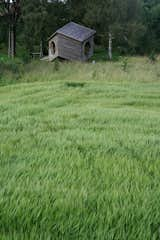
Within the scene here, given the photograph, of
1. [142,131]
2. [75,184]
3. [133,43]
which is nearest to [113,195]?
[75,184]

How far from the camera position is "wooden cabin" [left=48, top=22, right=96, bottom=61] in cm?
2559

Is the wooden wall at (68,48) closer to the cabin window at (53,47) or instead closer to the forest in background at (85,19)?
the cabin window at (53,47)

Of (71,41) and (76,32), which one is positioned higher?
(76,32)

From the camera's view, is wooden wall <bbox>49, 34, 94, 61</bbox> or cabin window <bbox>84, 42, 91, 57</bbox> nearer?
wooden wall <bbox>49, 34, 94, 61</bbox>

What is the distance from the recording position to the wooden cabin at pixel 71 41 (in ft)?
84.0

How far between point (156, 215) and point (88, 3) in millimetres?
29666

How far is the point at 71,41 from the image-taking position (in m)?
26.0

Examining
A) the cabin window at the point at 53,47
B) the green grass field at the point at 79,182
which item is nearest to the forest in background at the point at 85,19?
the cabin window at the point at 53,47

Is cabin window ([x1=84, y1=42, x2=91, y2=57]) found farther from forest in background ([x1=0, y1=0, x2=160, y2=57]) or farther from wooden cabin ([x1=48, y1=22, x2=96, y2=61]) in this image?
forest in background ([x1=0, y1=0, x2=160, y2=57])

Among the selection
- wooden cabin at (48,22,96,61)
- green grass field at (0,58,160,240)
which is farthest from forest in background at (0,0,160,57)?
green grass field at (0,58,160,240)

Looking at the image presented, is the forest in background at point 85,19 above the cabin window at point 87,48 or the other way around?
above

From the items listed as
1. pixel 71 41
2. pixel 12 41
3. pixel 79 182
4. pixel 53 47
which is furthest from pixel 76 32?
pixel 79 182

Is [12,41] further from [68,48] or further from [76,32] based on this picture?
[76,32]

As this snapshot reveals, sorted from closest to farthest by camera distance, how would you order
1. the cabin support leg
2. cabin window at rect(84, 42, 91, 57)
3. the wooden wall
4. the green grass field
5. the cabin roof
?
the green grass field, the cabin roof, the wooden wall, cabin window at rect(84, 42, 91, 57), the cabin support leg
